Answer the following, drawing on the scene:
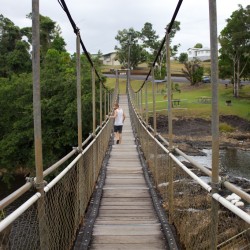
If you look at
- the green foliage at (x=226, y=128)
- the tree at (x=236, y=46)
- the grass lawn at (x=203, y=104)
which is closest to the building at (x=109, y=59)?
the grass lawn at (x=203, y=104)

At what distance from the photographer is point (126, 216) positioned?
4531 mm

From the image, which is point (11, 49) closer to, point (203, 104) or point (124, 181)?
point (203, 104)

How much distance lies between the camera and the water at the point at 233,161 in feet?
54.8

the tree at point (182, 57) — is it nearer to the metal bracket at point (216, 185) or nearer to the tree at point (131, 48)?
the tree at point (131, 48)

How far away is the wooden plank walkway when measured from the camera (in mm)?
3637

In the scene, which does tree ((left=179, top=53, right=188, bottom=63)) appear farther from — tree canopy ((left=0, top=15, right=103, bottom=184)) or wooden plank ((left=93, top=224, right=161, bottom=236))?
wooden plank ((left=93, top=224, right=161, bottom=236))

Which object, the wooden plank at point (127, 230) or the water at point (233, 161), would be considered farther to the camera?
the water at point (233, 161)

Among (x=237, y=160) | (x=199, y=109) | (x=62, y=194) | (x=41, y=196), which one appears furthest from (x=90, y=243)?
(x=199, y=109)

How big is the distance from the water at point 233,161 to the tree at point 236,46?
437 inches

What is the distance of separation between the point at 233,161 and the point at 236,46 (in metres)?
13.9

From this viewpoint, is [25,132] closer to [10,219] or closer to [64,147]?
[64,147]

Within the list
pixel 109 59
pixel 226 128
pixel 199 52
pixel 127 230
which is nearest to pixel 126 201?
pixel 127 230

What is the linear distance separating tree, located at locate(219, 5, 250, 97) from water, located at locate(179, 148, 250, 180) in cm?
1111

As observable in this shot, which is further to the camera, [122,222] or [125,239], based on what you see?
[122,222]
